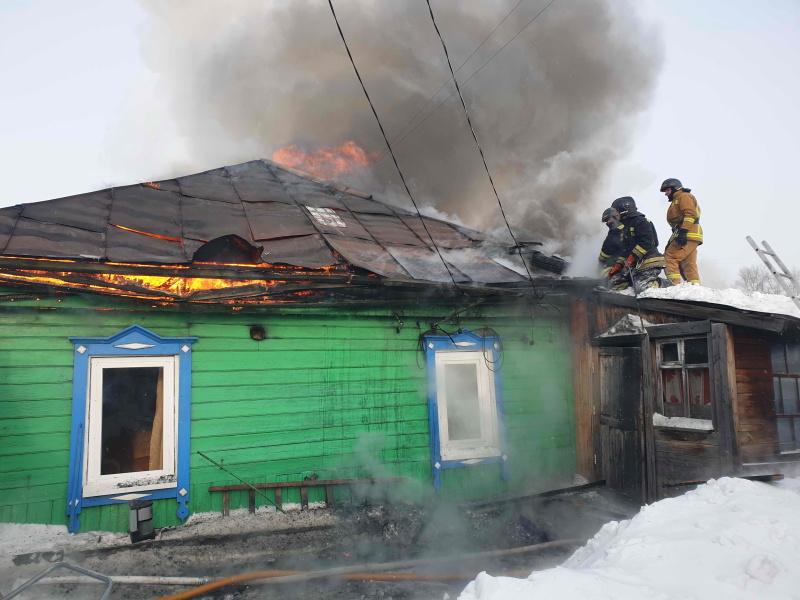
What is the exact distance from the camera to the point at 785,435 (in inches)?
A: 240

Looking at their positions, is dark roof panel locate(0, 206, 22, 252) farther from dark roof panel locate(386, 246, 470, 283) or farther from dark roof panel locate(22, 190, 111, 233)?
dark roof panel locate(386, 246, 470, 283)

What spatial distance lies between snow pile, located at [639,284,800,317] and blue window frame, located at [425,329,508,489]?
8.64 ft

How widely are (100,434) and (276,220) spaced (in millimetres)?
3545

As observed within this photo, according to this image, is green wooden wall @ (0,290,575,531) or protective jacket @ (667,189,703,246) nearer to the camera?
green wooden wall @ (0,290,575,531)

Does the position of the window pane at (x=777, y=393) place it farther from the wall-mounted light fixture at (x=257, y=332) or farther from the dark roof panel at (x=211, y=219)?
the dark roof panel at (x=211, y=219)

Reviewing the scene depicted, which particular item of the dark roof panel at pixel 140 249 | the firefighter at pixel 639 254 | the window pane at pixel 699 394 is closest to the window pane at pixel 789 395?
the window pane at pixel 699 394

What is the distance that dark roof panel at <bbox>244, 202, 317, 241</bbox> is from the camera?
6.54 m

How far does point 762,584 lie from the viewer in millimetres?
2957

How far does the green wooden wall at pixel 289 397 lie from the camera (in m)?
5.23

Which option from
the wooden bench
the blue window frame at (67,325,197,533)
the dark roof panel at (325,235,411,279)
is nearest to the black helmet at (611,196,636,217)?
the dark roof panel at (325,235,411,279)

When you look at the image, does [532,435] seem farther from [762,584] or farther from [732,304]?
[762,584]

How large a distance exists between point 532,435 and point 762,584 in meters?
4.77

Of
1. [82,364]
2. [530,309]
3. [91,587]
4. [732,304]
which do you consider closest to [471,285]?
[530,309]

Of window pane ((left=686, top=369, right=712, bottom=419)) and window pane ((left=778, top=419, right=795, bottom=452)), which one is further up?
window pane ((left=686, top=369, right=712, bottom=419))
